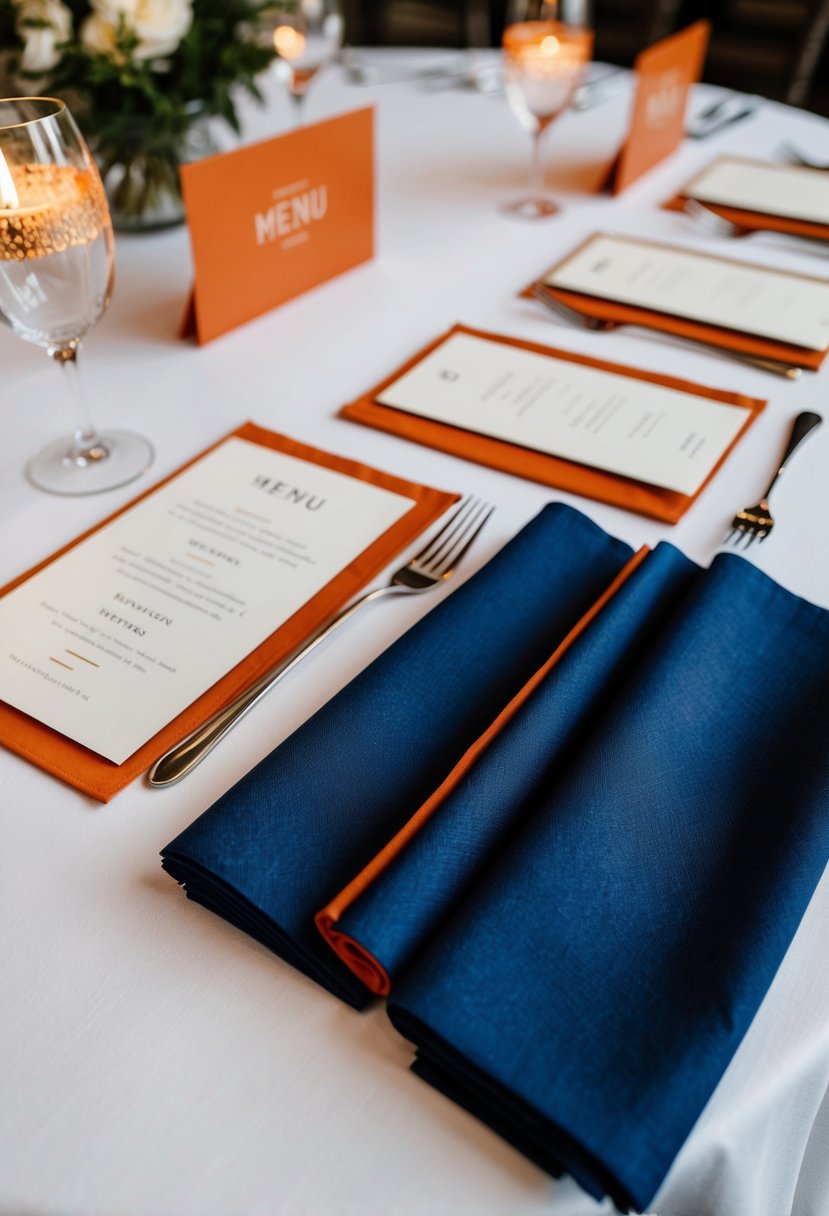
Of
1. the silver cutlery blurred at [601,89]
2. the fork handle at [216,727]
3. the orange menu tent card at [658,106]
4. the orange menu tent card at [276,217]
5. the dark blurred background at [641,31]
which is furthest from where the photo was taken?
the dark blurred background at [641,31]

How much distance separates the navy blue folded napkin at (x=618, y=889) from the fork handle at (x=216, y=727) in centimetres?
15

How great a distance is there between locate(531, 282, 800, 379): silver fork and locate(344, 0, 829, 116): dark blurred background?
1376 mm

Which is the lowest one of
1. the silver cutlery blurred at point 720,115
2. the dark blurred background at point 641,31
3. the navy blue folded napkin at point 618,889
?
the dark blurred background at point 641,31

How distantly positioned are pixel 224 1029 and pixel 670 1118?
0.60 ft

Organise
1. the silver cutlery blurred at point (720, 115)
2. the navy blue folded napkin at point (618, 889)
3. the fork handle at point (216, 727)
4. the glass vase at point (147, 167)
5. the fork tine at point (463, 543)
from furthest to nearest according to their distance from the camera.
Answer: the silver cutlery blurred at point (720, 115) < the glass vase at point (147, 167) < the fork tine at point (463, 543) < the fork handle at point (216, 727) < the navy blue folded napkin at point (618, 889)

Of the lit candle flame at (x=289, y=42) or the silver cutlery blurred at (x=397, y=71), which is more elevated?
the lit candle flame at (x=289, y=42)

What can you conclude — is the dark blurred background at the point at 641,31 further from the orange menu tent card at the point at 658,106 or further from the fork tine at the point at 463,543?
the fork tine at the point at 463,543

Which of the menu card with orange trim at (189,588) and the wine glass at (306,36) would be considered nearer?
the menu card with orange trim at (189,588)

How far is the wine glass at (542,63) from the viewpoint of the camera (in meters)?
1.08

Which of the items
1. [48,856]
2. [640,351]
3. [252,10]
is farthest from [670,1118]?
[252,10]

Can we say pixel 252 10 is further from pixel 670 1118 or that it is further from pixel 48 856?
pixel 670 1118

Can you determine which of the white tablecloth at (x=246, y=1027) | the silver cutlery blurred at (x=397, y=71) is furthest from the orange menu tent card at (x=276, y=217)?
the silver cutlery blurred at (x=397, y=71)

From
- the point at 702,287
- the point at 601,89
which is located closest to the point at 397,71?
the point at 601,89

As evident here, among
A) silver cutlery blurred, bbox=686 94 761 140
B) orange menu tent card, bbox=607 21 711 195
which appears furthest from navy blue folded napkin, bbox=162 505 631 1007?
silver cutlery blurred, bbox=686 94 761 140
